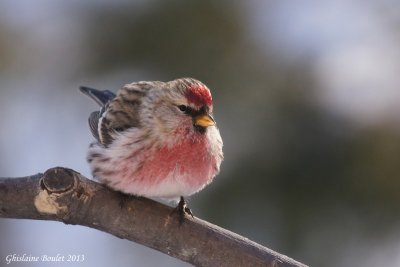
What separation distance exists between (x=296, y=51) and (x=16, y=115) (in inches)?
72.9

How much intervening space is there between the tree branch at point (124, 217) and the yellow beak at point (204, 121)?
37 centimetres

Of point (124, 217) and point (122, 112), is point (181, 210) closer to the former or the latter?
point (124, 217)

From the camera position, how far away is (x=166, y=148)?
3.43m

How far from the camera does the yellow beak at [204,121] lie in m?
3.40

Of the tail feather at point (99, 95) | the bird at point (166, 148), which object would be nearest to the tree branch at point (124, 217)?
the bird at point (166, 148)

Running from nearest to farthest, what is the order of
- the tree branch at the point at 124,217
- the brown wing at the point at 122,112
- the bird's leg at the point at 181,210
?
the tree branch at the point at 124,217, the bird's leg at the point at 181,210, the brown wing at the point at 122,112

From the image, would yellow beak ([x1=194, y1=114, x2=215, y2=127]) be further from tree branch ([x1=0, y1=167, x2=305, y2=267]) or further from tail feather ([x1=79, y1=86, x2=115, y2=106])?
tail feather ([x1=79, y1=86, x2=115, y2=106])

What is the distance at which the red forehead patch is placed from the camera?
338cm

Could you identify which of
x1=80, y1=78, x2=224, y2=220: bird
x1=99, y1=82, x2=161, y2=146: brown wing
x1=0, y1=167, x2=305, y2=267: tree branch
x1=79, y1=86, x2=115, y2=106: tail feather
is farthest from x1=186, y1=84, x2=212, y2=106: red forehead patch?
x1=79, y1=86, x2=115, y2=106: tail feather

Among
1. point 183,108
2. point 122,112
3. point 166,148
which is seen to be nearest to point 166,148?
point 166,148

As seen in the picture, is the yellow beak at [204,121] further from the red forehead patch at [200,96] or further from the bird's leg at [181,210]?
the bird's leg at [181,210]

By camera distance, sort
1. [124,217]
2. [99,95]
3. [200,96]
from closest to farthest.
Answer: [124,217] < [200,96] < [99,95]

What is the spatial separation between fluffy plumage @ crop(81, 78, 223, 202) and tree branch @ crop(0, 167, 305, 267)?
162 millimetres

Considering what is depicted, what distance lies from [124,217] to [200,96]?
556mm
